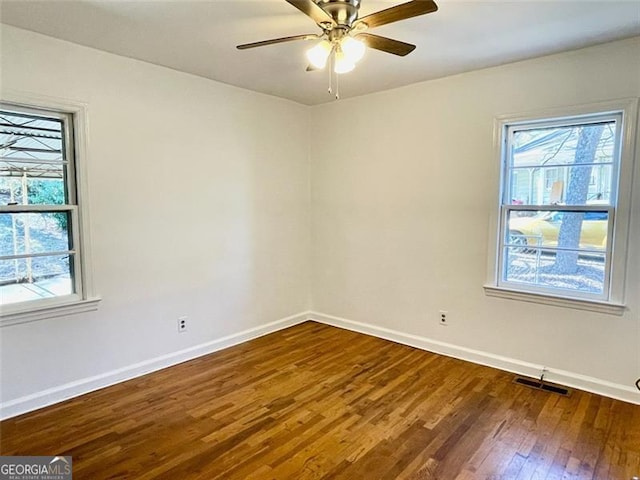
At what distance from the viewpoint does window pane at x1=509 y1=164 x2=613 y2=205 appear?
2.98m

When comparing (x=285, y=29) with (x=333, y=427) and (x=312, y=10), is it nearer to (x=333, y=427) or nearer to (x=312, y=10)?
(x=312, y=10)

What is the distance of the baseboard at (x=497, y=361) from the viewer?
9.68 ft

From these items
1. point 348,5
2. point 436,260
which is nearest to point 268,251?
point 436,260

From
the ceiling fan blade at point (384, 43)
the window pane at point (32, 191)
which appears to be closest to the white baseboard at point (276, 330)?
the window pane at point (32, 191)

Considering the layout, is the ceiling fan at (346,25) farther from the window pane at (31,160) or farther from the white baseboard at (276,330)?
the white baseboard at (276,330)

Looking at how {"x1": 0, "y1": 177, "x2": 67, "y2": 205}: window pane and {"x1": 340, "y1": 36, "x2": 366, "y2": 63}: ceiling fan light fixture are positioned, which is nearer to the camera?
{"x1": 340, "y1": 36, "x2": 366, "y2": 63}: ceiling fan light fixture

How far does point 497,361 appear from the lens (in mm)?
3484

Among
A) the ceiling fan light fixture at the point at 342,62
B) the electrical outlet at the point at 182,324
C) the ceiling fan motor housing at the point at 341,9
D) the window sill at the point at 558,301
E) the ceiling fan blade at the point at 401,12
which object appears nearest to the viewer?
the ceiling fan blade at the point at 401,12

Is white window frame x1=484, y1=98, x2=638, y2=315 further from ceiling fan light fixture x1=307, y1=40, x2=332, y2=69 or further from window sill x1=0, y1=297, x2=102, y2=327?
window sill x1=0, y1=297, x2=102, y2=327

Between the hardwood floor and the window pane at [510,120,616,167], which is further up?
the window pane at [510,120,616,167]

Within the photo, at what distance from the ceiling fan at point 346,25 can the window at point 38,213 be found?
175cm

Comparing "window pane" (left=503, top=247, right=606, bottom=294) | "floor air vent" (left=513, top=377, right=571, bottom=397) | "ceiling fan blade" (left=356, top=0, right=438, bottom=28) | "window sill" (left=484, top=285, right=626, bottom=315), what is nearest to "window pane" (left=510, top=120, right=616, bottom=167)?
"window pane" (left=503, top=247, right=606, bottom=294)

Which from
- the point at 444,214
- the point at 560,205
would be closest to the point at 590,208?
the point at 560,205

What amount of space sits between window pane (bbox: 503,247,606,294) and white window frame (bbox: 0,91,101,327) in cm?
338
